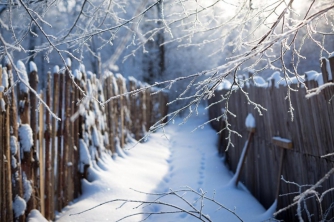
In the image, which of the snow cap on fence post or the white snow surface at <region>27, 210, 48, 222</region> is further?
the white snow surface at <region>27, 210, 48, 222</region>

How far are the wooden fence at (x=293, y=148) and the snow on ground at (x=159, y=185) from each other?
1.18 feet

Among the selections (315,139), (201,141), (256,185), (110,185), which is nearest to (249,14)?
(315,139)

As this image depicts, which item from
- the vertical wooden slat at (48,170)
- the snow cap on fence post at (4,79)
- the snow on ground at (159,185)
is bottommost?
the snow on ground at (159,185)

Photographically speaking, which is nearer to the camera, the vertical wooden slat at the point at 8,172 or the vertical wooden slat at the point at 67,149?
the vertical wooden slat at the point at 8,172

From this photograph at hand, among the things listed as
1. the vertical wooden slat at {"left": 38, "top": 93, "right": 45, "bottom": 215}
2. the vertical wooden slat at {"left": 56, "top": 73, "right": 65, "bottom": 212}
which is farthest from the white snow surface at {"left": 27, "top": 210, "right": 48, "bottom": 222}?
the vertical wooden slat at {"left": 56, "top": 73, "right": 65, "bottom": 212}

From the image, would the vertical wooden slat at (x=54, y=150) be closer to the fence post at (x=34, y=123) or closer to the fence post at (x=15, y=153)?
the fence post at (x=34, y=123)

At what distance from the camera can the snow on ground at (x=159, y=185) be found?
393 centimetres

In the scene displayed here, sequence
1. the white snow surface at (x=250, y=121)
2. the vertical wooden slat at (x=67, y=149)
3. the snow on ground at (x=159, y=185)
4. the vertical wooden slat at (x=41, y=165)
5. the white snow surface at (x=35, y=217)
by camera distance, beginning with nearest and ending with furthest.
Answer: the white snow surface at (x=35, y=217)
the vertical wooden slat at (x=41, y=165)
the snow on ground at (x=159, y=185)
the vertical wooden slat at (x=67, y=149)
the white snow surface at (x=250, y=121)

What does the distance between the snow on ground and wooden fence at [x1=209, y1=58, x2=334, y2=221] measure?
36 cm

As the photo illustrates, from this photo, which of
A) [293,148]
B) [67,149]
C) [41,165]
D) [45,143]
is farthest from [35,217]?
[293,148]

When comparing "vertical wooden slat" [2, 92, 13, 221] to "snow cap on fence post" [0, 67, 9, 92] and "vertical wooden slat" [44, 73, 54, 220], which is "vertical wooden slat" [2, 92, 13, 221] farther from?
"vertical wooden slat" [44, 73, 54, 220]

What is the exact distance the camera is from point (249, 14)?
220 centimetres

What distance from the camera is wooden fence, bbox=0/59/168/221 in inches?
114

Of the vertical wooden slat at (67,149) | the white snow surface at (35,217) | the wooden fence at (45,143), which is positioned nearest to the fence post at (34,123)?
the wooden fence at (45,143)
